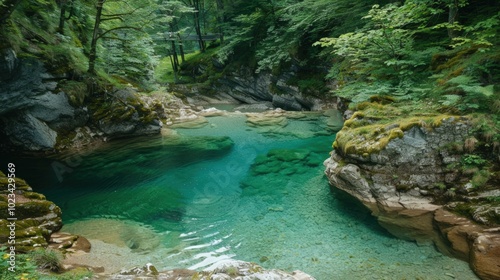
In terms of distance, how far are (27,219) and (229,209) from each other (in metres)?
5.06

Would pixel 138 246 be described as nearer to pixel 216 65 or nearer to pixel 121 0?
pixel 121 0

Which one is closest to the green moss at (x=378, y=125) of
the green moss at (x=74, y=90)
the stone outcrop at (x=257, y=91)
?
the stone outcrop at (x=257, y=91)

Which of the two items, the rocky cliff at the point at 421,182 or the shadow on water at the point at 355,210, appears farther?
the shadow on water at the point at 355,210

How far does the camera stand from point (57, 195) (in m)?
9.95

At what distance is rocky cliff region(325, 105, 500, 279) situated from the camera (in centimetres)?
621

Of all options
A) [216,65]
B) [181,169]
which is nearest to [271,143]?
[181,169]

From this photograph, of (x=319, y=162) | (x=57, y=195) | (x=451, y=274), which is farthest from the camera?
(x=319, y=162)

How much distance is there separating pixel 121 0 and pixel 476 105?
14.8 metres

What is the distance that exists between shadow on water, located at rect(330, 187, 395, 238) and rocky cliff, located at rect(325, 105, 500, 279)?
0.50 ft

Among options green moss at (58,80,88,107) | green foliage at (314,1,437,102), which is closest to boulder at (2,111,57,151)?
green moss at (58,80,88,107)

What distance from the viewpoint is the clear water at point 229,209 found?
6.07m

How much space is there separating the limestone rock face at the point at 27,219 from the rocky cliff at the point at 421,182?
8048 mm

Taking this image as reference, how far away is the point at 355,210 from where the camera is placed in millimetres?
8031

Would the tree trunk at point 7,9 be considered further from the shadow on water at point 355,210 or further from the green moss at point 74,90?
the shadow on water at point 355,210
